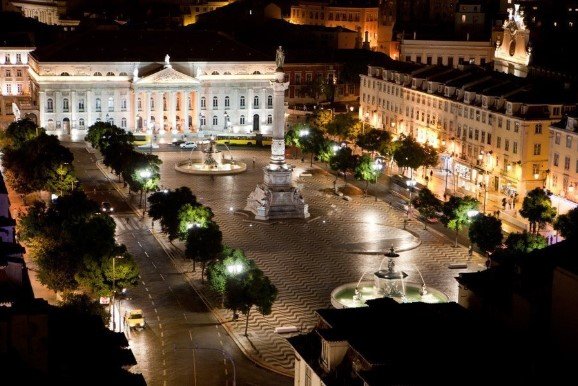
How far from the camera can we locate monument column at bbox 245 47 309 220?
10688cm

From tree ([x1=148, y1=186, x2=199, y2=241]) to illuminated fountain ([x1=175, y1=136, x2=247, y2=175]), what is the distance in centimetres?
3361

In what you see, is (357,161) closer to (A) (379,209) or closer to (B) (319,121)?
(A) (379,209)

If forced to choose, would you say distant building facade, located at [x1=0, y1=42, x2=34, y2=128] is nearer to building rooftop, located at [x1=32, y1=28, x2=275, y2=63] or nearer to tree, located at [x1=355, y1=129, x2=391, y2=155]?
building rooftop, located at [x1=32, y1=28, x2=275, y2=63]

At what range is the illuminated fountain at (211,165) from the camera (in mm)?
130500

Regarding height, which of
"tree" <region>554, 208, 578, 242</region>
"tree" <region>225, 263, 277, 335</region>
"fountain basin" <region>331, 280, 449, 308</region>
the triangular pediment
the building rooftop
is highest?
the building rooftop

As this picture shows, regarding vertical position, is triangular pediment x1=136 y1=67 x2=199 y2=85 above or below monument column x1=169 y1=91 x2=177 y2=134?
above

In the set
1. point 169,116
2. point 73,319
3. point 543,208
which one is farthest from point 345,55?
point 73,319

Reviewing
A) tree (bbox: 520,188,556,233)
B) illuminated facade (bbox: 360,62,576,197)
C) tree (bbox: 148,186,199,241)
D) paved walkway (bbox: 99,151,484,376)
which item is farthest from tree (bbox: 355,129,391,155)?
tree (bbox: 148,186,199,241)

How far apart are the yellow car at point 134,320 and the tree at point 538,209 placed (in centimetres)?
3989

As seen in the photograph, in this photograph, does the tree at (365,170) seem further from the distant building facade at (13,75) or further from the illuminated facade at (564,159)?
the distant building facade at (13,75)

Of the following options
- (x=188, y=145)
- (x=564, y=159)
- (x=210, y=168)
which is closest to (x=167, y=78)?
(x=188, y=145)

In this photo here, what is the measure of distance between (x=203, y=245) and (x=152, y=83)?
84544 mm

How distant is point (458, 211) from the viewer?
9569 cm

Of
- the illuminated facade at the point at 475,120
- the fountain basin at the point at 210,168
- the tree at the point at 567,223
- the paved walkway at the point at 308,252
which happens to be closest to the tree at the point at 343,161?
the paved walkway at the point at 308,252
